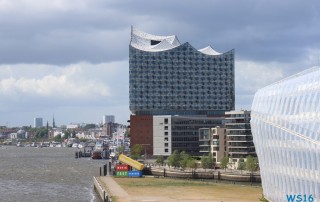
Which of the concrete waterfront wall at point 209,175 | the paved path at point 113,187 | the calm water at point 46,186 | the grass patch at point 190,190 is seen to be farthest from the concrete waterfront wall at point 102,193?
the concrete waterfront wall at point 209,175

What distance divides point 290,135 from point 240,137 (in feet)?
364

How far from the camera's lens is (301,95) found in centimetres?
7638

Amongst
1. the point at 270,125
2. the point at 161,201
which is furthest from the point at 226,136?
the point at 270,125

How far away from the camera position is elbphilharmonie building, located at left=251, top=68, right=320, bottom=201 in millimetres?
72188

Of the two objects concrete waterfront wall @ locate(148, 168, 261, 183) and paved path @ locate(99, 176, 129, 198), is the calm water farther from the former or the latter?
concrete waterfront wall @ locate(148, 168, 261, 183)

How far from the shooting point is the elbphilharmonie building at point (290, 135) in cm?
7219

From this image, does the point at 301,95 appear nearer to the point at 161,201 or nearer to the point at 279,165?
the point at 279,165

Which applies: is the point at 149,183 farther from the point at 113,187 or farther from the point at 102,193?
the point at 102,193

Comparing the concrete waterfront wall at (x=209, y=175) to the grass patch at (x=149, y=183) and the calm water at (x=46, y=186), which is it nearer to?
the grass patch at (x=149, y=183)

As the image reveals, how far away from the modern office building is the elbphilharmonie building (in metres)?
91.2

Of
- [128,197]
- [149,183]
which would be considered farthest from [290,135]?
[149,183]

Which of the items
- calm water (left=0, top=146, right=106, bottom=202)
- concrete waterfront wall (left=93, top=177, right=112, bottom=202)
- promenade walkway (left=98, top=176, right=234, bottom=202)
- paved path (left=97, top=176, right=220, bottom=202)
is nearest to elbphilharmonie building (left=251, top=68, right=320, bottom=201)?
promenade walkway (left=98, top=176, right=234, bottom=202)

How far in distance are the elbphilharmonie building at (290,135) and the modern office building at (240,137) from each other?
91.2 metres

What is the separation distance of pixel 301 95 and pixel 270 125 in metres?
9.79
